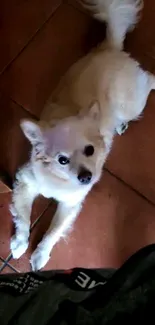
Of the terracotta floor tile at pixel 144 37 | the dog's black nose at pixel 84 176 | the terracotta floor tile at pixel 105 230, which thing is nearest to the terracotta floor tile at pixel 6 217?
the terracotta floor tile at pixel 105 230

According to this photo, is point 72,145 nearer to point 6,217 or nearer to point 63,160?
point 63,160

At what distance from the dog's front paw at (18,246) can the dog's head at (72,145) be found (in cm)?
34

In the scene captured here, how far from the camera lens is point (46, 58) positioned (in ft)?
6.34

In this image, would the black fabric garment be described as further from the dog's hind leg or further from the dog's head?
the dog's hind leg

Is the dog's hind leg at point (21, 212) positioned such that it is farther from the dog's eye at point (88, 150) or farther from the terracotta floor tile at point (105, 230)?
the dog's eye at point (88, 150)

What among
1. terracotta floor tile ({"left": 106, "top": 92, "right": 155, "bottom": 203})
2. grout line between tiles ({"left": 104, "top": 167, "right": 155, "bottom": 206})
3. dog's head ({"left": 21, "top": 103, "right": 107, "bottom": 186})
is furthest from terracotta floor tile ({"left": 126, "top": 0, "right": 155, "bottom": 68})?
dog's head ({"left": 21, "top": 103, "right": 107, "bottom": 186})

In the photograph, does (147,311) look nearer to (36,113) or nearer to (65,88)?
(65,88)

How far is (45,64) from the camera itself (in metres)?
1.92

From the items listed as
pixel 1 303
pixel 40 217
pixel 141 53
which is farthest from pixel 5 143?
pixel 1 303

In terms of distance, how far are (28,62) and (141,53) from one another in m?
0.43

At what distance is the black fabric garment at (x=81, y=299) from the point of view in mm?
840

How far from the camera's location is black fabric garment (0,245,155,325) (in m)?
0.84

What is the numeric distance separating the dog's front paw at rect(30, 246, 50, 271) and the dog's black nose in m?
0.34

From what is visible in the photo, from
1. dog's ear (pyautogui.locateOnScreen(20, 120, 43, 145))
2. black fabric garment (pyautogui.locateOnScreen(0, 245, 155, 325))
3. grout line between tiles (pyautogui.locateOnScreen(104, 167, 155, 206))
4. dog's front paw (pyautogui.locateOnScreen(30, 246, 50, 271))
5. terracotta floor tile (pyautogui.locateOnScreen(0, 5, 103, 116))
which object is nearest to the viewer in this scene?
black fabric garment (pyautogui.locateOnScreen(0, 245, 155, 325))
